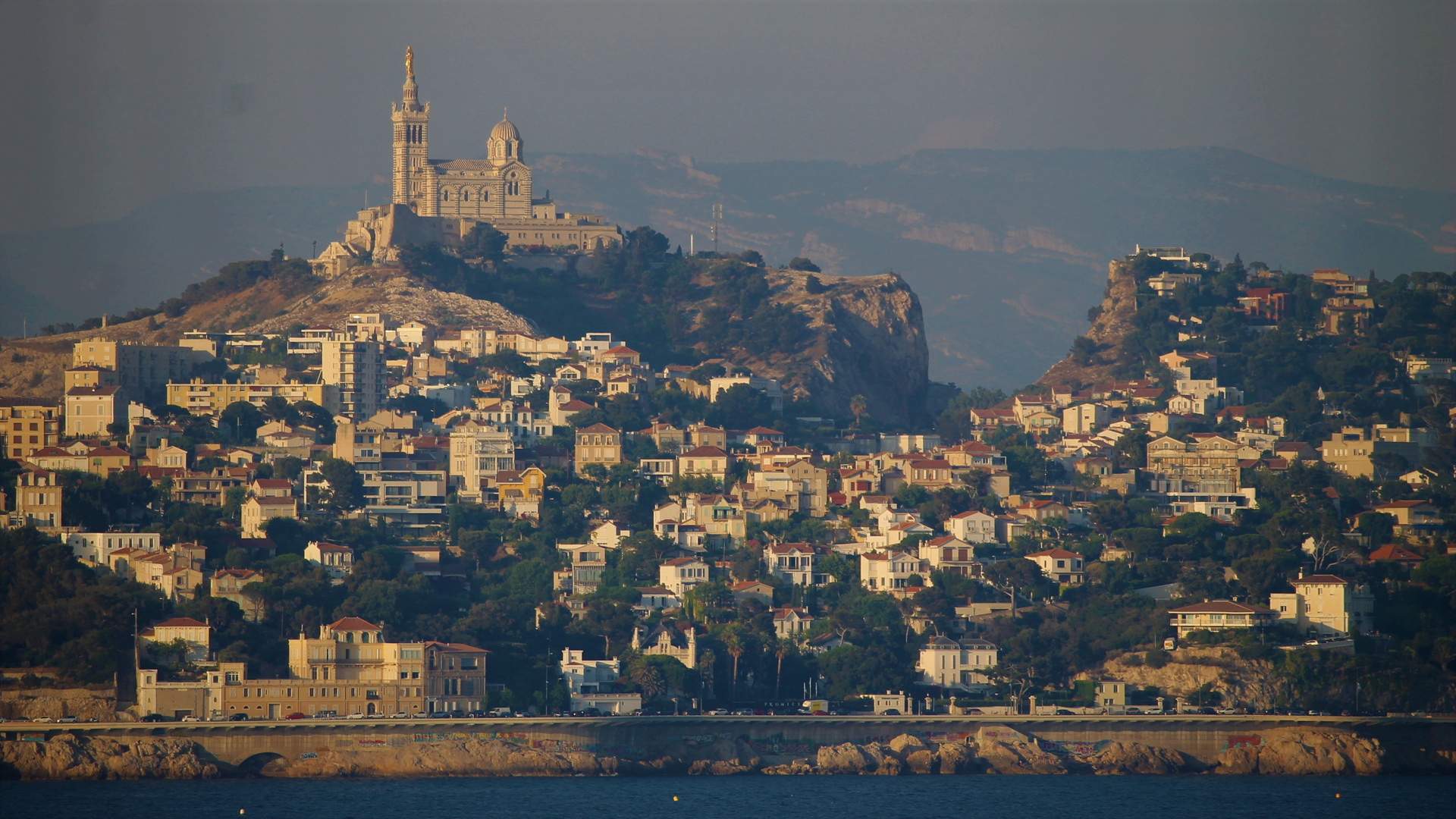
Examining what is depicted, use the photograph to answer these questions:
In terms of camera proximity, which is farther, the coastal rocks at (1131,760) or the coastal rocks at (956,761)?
the coastal rocks at (1131,760)

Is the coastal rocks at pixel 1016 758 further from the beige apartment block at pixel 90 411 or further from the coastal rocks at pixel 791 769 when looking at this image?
the beige apartment block at pixel 90 411

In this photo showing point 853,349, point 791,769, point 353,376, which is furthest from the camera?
point 853,349

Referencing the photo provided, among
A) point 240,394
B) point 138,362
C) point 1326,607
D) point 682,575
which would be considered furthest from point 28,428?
point 1326,607

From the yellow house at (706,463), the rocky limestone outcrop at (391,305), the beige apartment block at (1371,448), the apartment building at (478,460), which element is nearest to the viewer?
the apartment building at (478,460)

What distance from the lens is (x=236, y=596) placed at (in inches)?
2749

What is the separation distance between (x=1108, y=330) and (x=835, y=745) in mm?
55190

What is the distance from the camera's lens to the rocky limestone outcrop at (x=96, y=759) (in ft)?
201

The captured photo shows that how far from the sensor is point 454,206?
124062mm

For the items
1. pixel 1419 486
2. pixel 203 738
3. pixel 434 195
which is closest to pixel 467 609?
pixel 203 738

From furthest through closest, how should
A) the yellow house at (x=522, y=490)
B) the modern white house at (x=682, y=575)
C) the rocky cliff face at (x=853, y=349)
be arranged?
the rocky cliff face at (x=853, y=349), the yellow house at (x=522, y=490), the modern white house at (x=682, y=575)

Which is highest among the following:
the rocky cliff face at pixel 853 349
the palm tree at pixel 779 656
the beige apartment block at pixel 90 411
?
the rocky cliff face at pixel 853 349

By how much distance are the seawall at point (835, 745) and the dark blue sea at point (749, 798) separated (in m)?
0.50

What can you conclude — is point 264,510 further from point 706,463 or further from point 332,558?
point 706,463

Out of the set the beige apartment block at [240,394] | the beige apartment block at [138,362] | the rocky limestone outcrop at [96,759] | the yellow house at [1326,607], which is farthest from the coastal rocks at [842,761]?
the beige apartment block at [138,362]
